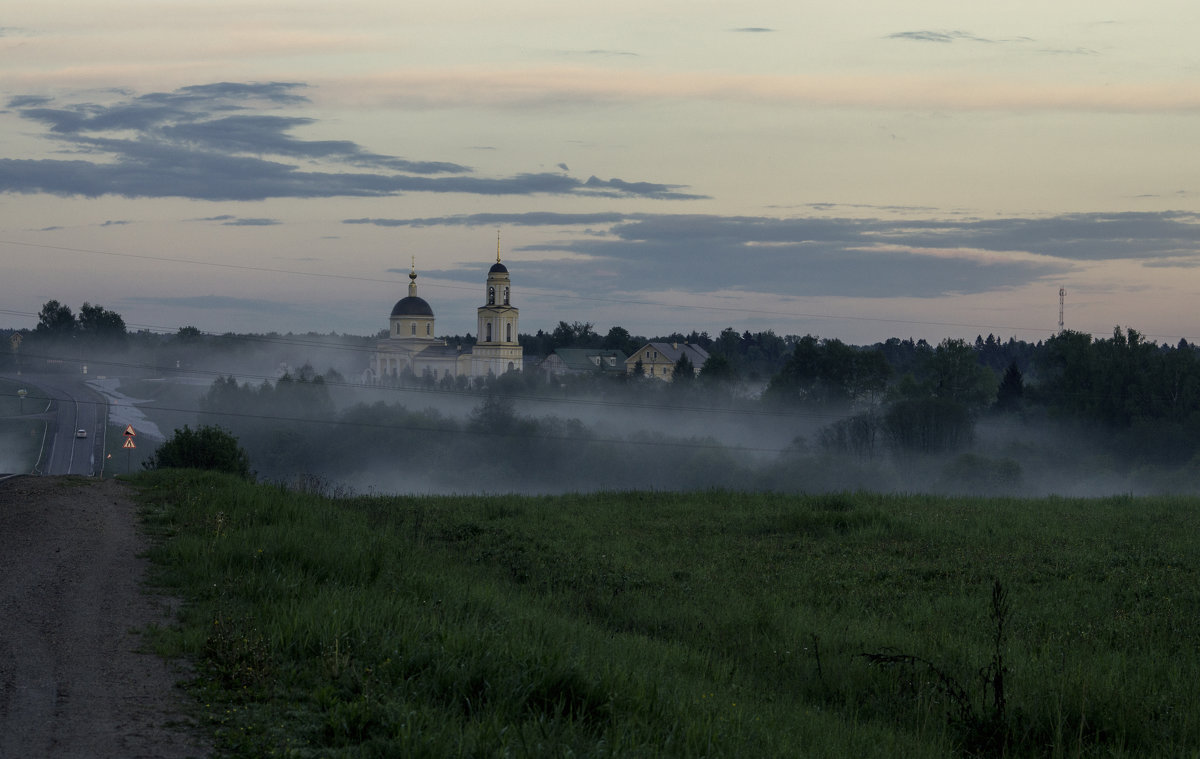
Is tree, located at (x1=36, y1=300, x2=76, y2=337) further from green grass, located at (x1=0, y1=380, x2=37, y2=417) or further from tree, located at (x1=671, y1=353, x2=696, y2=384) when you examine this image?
tree, located at (x1=671, y1=353, x2=696, y2=384)

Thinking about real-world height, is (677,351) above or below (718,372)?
above

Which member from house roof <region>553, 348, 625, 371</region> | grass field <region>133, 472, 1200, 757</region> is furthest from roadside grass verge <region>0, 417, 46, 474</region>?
house roof <region>553, 348, 625, 371</region>

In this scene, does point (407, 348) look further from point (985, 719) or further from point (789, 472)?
point (985, 719)

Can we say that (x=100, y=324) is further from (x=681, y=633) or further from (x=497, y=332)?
(x=681, y=633)

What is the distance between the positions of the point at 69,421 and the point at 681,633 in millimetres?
109789

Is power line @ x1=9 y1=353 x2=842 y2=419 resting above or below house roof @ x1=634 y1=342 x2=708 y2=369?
below

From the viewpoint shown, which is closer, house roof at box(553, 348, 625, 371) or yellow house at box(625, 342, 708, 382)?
yellow house at box(625, 342, 708, 382)

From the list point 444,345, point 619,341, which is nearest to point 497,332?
point 444,345

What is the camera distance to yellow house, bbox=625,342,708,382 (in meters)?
160

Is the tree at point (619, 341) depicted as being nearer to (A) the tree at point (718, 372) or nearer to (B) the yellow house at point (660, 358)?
(B) the yellow house at point (660, 358)

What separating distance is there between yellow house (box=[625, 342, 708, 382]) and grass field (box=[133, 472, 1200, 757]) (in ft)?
455

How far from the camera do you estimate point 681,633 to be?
11805 millimetres

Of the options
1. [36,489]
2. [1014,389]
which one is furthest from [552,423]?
[36,489]

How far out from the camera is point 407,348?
152m
